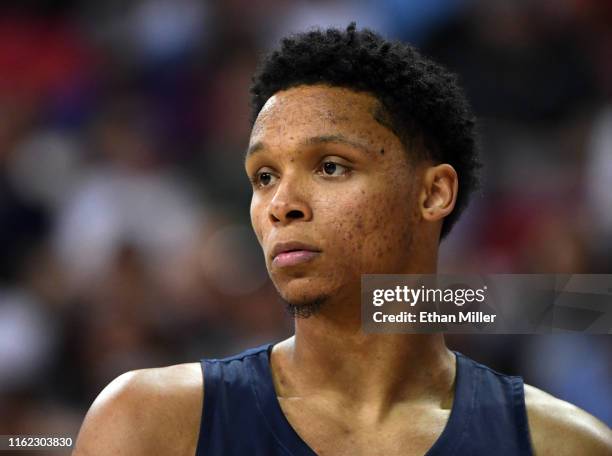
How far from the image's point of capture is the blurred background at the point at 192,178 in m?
4.44

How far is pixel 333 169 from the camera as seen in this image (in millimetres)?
2801

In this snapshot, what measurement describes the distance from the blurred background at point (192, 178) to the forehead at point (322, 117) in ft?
4.31

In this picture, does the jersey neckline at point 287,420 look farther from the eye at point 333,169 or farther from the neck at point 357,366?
the eye at point 333,169

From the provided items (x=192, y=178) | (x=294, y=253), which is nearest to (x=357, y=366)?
(x=294, y=253)

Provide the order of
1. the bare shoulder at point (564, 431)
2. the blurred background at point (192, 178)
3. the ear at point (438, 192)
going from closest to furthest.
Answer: the bare shoulder at point (564, 431)
the ear at point (438, 192)
the blurred background at point (192, 178)

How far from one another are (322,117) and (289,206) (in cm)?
26

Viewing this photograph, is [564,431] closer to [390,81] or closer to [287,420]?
[287,420]

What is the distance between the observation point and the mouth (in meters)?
2.73

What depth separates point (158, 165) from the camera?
5637mm

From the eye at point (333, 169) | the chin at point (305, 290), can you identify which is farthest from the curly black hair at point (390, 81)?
the chin at point (305, 290)

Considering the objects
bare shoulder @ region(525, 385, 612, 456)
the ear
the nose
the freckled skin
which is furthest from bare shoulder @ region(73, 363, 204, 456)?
bare shoulder @ region(525, 385, 612, 456)

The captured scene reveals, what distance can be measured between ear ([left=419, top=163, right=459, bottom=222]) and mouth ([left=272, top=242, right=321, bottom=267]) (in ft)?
1.28

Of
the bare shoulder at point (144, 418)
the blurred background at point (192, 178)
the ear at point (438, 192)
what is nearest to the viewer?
the bare shoulder at point (144, 418)

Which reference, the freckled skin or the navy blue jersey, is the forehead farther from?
the navy blue jersey
